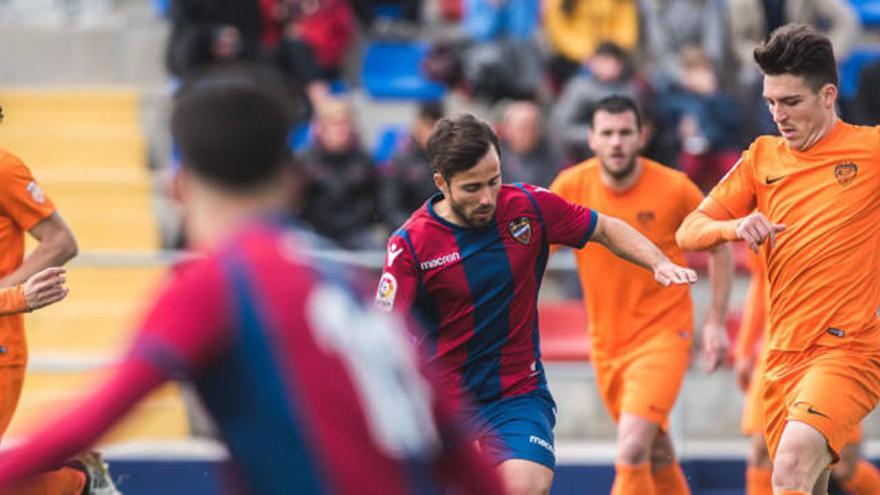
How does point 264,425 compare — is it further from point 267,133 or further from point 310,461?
point 267,133

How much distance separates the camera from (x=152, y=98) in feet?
49.8

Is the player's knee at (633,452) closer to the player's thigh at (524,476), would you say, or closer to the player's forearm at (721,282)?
the player's forearm at (721,282)

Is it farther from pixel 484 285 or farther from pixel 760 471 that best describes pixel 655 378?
pixel 484 285

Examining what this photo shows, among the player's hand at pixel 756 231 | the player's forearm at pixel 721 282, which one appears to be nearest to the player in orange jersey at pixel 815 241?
the player's hand at pixel 756 231

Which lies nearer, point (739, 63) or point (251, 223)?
point (251, 223)

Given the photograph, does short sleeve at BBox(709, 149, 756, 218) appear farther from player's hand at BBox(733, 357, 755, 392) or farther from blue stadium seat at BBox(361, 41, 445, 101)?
blue stadium seat at BBox(361, 41, 445, 101)

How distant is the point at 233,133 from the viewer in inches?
138

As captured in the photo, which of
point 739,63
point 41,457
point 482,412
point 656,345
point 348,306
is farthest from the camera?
point 739,63

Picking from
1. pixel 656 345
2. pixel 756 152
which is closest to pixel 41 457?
pixel 756 152

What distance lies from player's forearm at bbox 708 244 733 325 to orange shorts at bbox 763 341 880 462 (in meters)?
1.37

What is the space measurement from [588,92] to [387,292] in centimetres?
617

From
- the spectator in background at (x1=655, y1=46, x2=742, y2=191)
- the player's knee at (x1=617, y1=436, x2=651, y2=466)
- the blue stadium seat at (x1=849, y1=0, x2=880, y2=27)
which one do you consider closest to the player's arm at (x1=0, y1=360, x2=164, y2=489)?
the player's knee at (x1=617, y1=436, x2=651, y2=466)

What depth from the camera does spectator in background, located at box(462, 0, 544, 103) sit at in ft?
45.6

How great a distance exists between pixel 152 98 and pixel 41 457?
1206cm
